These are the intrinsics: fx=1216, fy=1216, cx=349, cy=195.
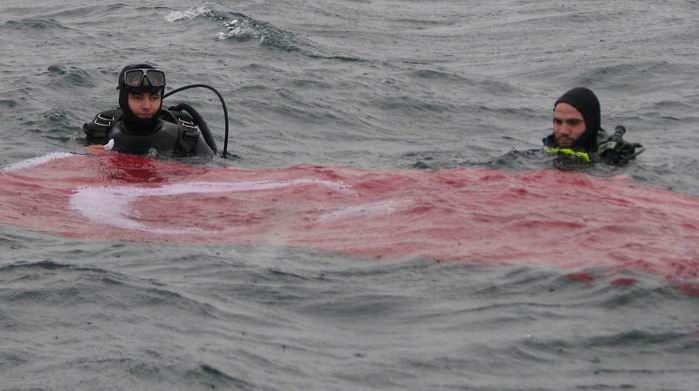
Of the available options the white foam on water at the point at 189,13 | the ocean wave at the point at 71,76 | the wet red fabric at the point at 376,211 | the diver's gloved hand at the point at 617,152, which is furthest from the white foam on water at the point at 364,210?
the white foam on water at the point at 189,13

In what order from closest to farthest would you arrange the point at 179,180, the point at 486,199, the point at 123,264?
the point at 123,264
the point at 486,199
the point at 179,180

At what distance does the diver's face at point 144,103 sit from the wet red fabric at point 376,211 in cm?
42

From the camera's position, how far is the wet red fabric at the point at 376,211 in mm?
7625

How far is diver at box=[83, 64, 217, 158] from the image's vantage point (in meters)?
10.4

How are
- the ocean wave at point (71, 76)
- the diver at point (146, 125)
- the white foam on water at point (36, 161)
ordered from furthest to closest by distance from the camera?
the ocean wave at point (71, 76)
the diver at point (146, 125)
the white foam on water at point (36, 161)

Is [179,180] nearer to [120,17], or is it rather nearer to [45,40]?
[45,40]

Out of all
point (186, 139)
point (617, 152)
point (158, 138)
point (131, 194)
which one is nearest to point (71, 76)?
point (158, 138)

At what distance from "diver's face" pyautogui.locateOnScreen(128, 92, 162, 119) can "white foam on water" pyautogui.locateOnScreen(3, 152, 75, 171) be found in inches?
29.1

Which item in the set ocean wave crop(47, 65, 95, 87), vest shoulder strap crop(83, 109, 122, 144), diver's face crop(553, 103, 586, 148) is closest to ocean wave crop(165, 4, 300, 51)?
ocean wave crop(47, 65, 95, 87)

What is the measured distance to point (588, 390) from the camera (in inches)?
219

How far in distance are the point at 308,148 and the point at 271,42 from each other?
18.8ft

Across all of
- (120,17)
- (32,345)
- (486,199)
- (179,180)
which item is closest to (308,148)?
(179,180)

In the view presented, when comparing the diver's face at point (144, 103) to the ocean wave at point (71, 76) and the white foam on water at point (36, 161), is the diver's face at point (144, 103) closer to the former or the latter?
the white foam on water at point (36, 161)

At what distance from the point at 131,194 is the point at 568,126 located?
4.07m
